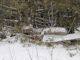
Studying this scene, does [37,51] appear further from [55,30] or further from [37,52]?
[55,30]

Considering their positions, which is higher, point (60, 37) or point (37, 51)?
point (60, 37)

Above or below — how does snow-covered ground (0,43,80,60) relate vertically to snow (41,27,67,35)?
below

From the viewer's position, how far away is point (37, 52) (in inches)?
209

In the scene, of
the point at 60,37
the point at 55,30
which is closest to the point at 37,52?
the point at 60,37

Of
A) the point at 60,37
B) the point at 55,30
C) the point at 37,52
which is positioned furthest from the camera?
the point at 55,30

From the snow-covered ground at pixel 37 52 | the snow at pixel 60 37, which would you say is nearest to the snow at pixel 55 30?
the snow at pixel 60 37

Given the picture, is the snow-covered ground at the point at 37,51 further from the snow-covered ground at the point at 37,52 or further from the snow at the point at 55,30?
the snow at the point at 55,30

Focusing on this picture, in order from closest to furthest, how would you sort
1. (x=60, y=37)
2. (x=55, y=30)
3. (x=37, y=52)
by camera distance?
(x=37, y=52) → (x=60, y=37) → (x=55, y=30)

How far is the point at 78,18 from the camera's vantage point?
256 inches

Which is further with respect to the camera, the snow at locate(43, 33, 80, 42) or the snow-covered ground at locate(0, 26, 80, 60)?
the snow at locate(43, 33, 80, 42)

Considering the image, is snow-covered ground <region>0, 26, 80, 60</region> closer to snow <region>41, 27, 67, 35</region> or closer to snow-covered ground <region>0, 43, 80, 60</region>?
snow-covered ground <region>0, 43, 80, 60</region>

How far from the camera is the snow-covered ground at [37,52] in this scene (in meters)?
5.12

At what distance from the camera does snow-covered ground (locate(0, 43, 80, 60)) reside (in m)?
5.12

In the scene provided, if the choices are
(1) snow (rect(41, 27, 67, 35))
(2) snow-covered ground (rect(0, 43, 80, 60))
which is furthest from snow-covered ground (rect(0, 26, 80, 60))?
(1) snow (rect(41, 27, 67, 35))
